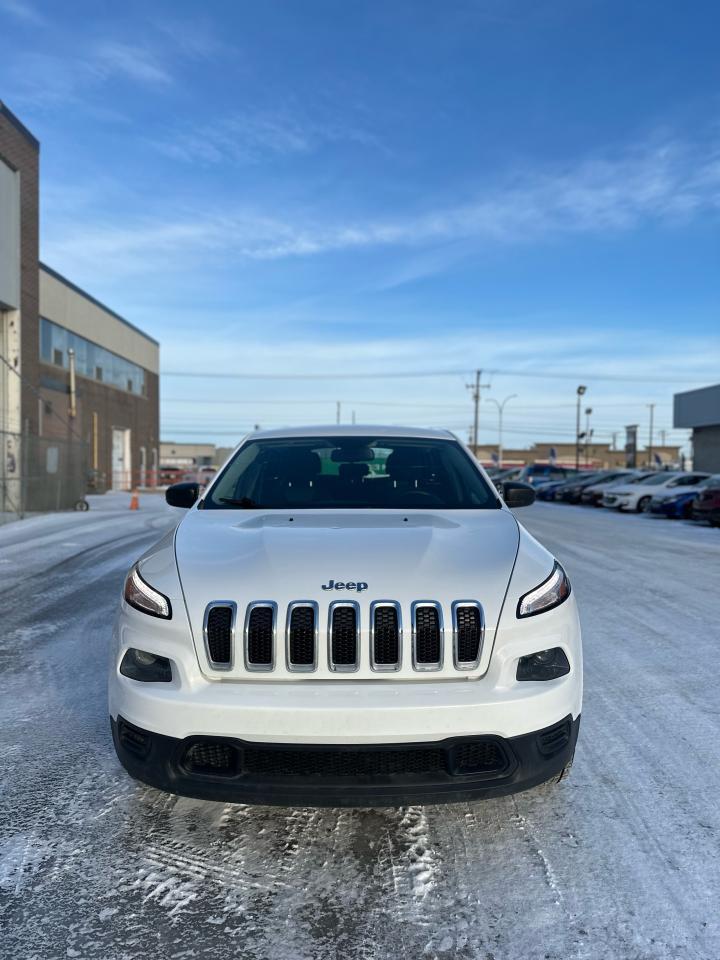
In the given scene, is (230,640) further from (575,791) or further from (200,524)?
(575,791)

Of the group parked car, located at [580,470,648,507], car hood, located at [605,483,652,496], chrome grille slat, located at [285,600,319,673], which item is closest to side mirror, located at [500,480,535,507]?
chrome grille slat, located at [285,600,319,673]

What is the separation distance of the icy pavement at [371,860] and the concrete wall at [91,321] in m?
31.9

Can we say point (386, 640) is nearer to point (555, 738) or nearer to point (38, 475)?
point (555, 738)

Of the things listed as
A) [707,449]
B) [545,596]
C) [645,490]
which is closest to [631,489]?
[645,490]

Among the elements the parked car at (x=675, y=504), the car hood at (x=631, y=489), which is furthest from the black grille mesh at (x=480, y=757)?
the car hood at (x=631, y=489)

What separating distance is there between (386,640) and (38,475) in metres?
18.1

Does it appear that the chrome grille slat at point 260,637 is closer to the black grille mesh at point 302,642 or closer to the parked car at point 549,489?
the black grille mesh at point 302,642

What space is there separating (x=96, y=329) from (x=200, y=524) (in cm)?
3844

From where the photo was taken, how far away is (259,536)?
10.6ft

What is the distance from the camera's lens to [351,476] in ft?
14.1

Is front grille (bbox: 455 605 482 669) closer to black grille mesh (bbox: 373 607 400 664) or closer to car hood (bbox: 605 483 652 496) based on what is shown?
black grille mesh (bbox: 373 607 400 664)

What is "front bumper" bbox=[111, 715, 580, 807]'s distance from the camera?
8.25ft

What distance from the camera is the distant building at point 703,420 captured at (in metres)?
40.9

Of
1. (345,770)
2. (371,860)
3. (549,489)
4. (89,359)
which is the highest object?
(89,359)
